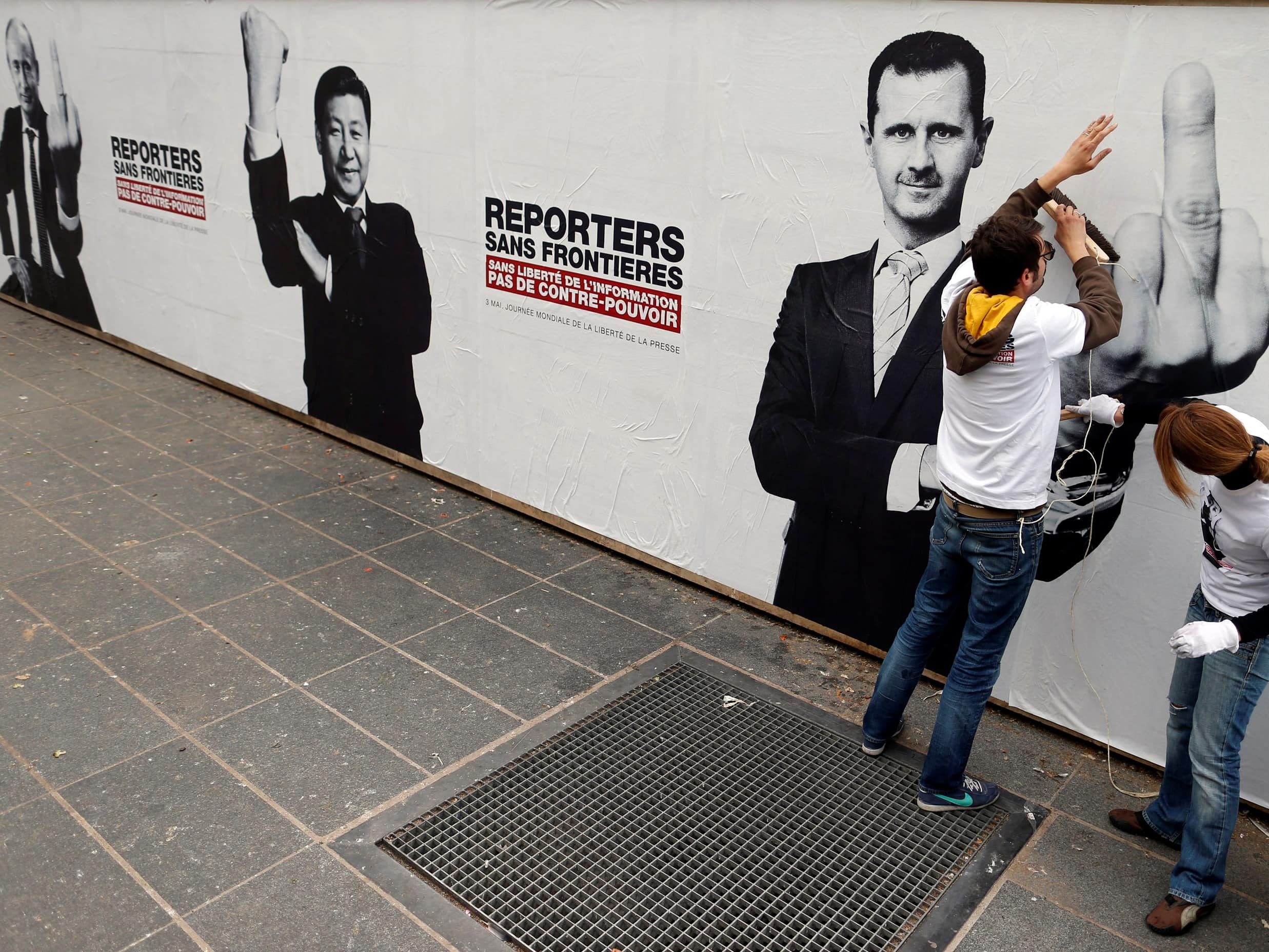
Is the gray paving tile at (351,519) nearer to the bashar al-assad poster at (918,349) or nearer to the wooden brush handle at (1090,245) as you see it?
the bashar al-assad poster at (918,349)

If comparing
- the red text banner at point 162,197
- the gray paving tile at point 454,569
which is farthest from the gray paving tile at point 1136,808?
the red text banner at point 162,197

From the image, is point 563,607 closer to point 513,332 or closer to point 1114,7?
point 513,332

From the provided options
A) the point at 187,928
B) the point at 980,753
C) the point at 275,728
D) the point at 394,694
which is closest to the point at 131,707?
the point at 275,728

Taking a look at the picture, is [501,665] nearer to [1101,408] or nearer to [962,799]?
[962,799]

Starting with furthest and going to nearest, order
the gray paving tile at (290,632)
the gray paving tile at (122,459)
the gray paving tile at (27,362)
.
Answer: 1. the gray paving tile at (27,362)
2. the gray paving tile at (122,459)
3. the gray paving tile at (290,632)

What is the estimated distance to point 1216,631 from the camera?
3246 mm

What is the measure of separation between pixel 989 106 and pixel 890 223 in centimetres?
58

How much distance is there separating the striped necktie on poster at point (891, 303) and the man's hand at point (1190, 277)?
2.73 ft

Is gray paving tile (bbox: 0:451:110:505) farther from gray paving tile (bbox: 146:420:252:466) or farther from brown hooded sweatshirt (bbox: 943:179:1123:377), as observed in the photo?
brown hooded sweatshirt (bbox: 943:179:1123:377)

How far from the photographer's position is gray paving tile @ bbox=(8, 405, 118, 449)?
24.1 ft

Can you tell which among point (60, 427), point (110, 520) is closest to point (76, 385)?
point (60, 427)

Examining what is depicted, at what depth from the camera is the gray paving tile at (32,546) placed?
5.53m

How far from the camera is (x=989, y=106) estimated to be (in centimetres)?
409

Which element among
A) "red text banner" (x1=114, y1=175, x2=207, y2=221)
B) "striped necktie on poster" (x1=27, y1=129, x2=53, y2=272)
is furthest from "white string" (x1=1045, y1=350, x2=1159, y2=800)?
"striped necktie on poster" (x1=27, y1=129, x2=53, y2=272)
